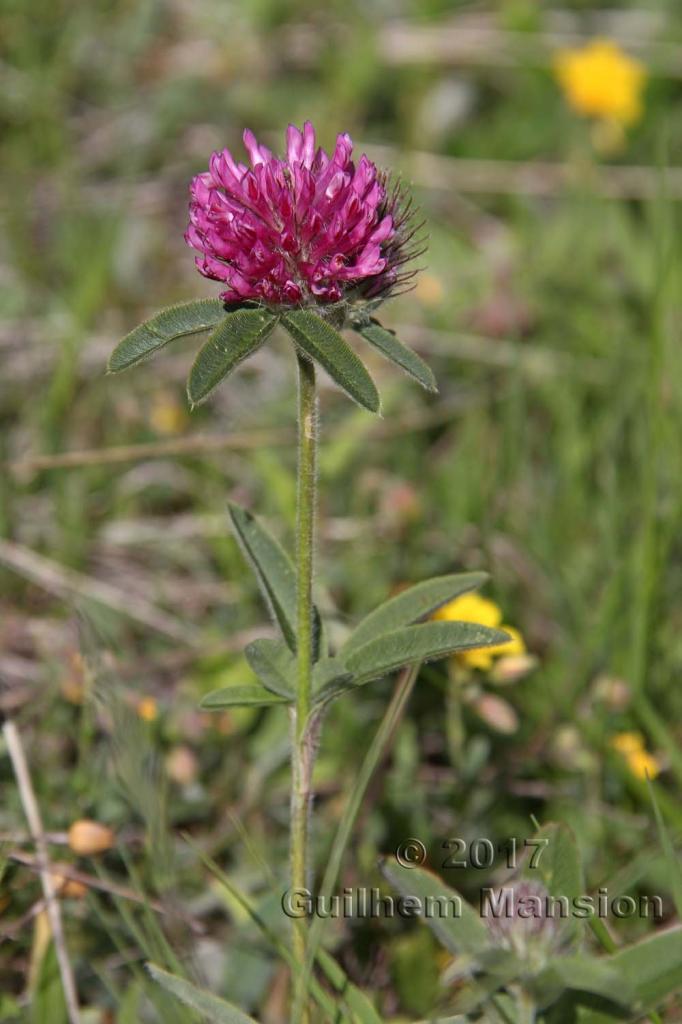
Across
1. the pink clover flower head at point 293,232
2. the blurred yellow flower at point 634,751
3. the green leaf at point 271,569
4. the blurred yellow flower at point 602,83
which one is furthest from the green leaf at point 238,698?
the blurred yellow flower at point 602,83

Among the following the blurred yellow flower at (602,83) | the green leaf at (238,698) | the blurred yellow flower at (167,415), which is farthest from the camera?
the blurred yellow flower at (602,83)

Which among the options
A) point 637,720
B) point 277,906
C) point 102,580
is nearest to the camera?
point 277,906

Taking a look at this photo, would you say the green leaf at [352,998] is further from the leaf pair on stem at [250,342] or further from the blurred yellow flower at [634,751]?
the blurred yellow flower at [634,751]

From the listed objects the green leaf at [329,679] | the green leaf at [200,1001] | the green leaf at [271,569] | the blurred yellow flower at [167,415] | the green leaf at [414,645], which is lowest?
the green leaf at [200,1001]

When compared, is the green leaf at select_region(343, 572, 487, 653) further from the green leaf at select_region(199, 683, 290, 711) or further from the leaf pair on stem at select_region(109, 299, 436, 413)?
the leaf pair on stem at select_region(109, 299, 436, 413)

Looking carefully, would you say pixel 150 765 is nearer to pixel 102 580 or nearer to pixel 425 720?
pixel 425 720

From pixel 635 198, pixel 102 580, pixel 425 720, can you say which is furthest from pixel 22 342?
pixel 635 198
